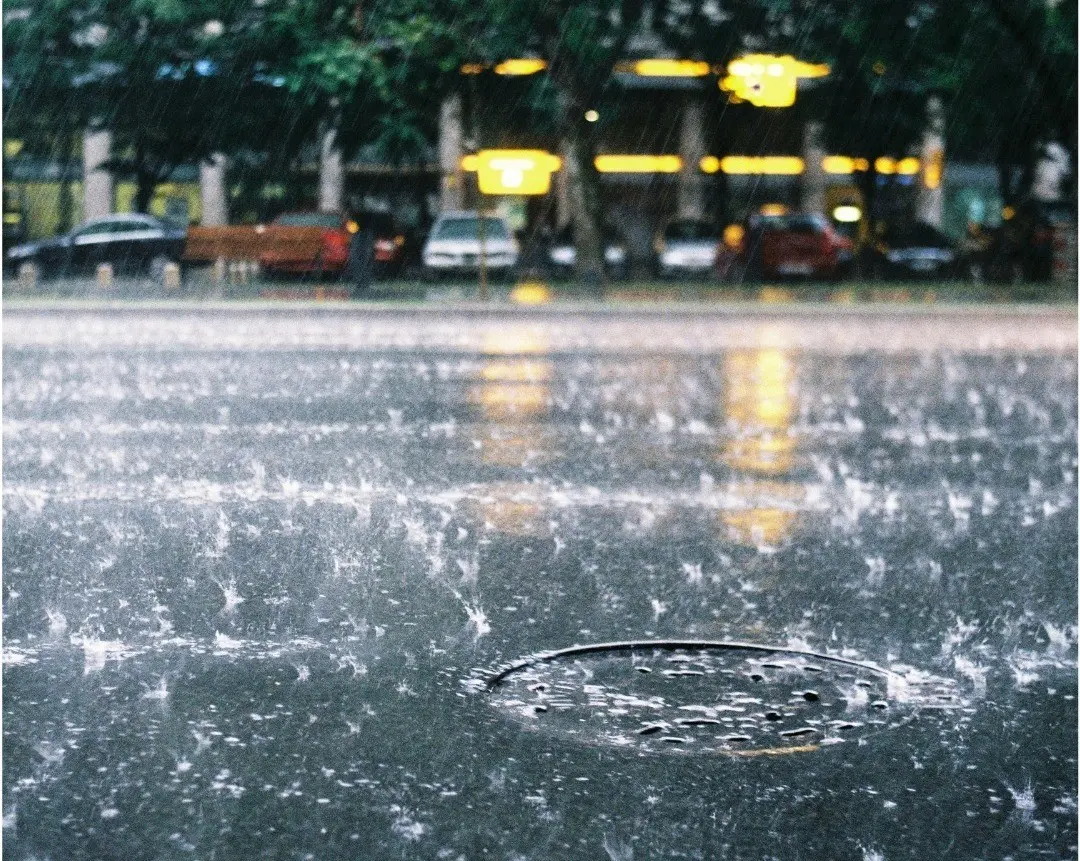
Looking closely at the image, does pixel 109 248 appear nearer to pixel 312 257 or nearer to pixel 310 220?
pixel 310 220

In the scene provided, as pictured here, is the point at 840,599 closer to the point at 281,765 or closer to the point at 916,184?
the point at 281,765

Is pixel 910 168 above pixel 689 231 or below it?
above

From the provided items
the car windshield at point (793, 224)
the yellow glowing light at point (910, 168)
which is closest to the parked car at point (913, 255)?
the car windshield at point (793, 224)

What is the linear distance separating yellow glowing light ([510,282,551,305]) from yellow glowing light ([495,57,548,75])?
4.02m

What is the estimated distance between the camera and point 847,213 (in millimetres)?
51562

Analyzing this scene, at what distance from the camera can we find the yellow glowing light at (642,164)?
179ft

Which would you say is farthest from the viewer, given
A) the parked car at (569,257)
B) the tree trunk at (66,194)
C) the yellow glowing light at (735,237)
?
the tree trunk at (66,194)

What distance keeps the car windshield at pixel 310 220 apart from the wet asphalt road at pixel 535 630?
79.2ft

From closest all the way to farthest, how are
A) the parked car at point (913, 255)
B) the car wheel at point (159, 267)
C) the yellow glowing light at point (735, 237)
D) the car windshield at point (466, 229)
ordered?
the car windshield at point (466, 229)
the car wheel at point (159, 267)
the yellow glowing light at point (735, 237)
the parked car at point (913, 255)

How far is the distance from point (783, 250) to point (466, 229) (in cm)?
633

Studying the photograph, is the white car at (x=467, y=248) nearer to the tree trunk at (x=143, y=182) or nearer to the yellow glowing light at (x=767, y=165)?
the tree trunk at (x=143, y=182)

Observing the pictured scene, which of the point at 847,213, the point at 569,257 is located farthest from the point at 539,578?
the point at 847,213

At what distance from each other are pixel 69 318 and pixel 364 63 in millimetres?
9390

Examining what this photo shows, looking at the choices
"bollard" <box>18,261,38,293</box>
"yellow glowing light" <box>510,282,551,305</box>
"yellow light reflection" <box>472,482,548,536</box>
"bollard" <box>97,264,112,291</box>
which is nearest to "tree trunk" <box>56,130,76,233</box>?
"bollard" <box>18,261,38,293</box>
